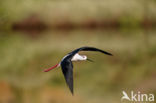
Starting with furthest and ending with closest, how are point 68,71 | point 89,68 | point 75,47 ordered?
point 75,47
point 89,68
point 68,71

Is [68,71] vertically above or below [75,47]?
above

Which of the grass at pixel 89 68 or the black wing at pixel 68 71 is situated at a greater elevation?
the black wing at pixel 68 71

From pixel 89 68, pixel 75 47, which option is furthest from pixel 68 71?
pixel 75 47

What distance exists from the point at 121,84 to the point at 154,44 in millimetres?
2433

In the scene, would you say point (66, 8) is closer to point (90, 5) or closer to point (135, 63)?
point (90, 5)

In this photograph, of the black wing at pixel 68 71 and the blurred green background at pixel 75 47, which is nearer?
the black wing at pixel 68 71

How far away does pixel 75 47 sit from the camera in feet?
18.6

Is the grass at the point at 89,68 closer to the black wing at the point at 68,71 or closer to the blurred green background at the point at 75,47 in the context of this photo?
the blurred green background at the point at 75,47

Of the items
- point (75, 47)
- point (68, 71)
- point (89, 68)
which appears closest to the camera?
point (68, 71)

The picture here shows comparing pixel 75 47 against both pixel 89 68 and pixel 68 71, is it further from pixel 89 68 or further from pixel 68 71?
pixel 68 71

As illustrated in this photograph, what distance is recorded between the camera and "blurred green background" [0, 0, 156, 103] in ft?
11.6

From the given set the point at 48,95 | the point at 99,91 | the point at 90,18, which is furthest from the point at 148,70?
the point at 90,18

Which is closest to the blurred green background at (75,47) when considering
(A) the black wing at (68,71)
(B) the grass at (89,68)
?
(B) the grass at (89,68)

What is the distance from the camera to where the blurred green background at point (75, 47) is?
3525 millimetres
